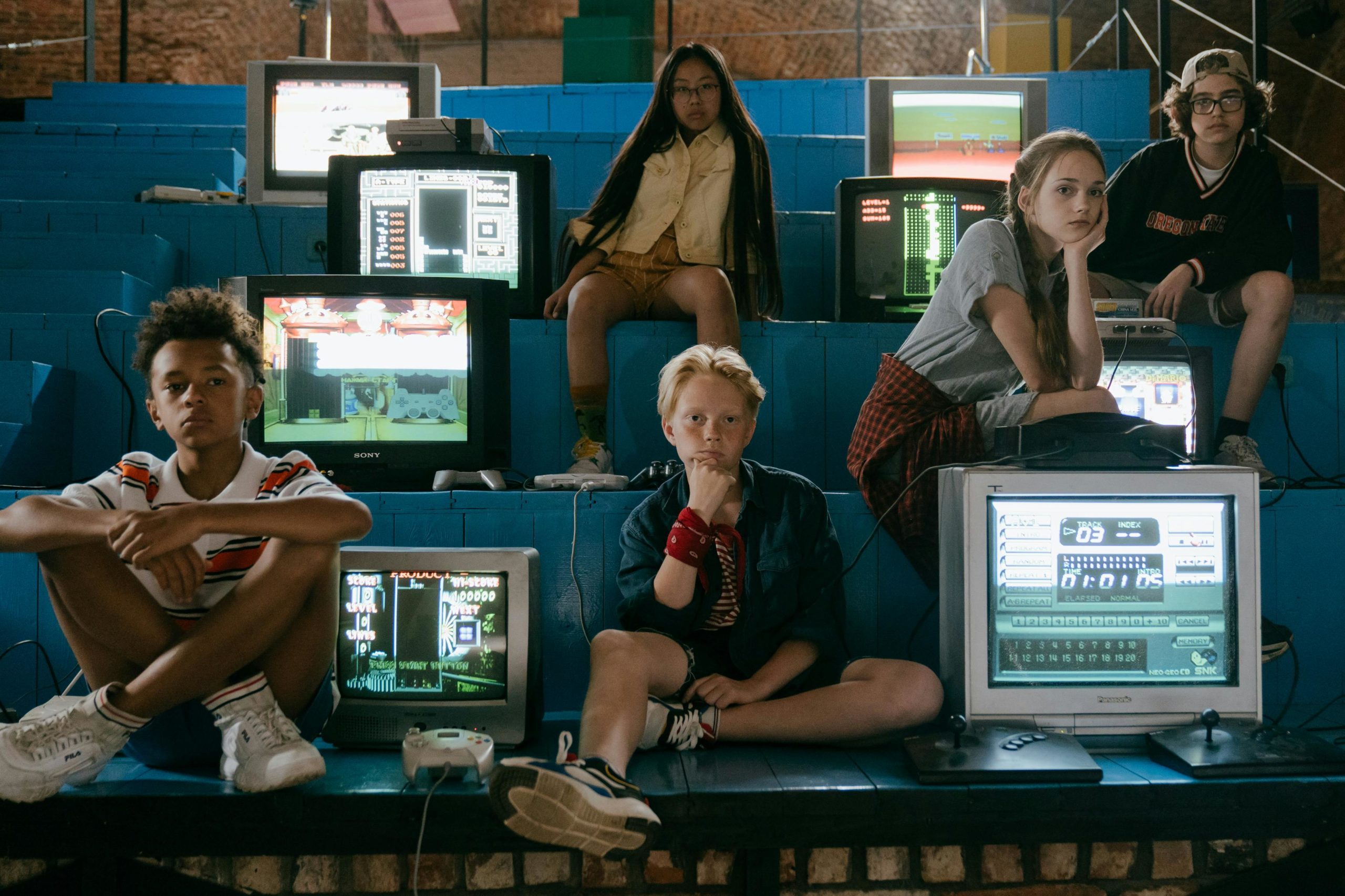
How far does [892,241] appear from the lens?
12.2ft

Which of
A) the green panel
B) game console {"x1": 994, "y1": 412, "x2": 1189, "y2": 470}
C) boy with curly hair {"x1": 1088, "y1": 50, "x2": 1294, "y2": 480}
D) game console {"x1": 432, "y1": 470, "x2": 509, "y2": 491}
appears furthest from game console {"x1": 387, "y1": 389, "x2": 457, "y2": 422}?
the green panel

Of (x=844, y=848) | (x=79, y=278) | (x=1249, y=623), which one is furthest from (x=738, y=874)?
(x=79, y=278)

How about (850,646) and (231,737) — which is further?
(850,646)

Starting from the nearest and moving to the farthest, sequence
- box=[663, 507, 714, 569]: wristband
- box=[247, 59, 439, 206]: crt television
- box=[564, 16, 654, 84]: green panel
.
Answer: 1. box=[663, 507, 714, 569]: wristband
2. box=[247, 59, 439, 206]: crt television
3. box=[564, 16, 654, 84]: green panel

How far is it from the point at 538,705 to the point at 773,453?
128 centimetres

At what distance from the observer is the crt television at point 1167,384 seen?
2844mm

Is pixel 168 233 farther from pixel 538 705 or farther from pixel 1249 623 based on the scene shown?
pixel 1249 623

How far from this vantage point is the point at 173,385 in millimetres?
2014

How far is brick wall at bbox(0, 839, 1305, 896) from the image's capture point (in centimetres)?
199

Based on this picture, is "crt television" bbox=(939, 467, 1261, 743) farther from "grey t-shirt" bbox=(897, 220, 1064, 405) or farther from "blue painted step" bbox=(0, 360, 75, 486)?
"blue painted step" bbox=(0, 360, 75, 486)

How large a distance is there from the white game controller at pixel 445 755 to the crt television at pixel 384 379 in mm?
946

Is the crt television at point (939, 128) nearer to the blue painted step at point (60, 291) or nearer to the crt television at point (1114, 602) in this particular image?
the crt television at point (1114, 602)

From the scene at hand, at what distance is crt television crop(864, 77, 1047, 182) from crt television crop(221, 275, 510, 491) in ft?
8.31

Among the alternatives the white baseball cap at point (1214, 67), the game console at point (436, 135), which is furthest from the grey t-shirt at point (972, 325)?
the game console at point (436, 135)
